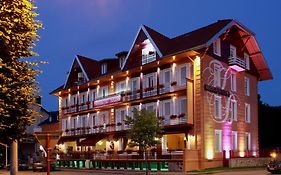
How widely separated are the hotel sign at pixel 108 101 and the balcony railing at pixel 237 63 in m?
13.8

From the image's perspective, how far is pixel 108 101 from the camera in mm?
58719

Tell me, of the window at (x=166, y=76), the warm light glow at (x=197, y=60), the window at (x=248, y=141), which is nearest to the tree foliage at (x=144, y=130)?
the warm light glow at (x=197, y=60)

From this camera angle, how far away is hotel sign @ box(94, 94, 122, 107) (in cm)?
5694

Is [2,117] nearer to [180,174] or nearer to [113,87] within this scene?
[180,174]

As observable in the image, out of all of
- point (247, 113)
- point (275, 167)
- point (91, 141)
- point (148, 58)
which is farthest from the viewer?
point (91, 141)

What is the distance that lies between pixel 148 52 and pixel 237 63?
31.2ft

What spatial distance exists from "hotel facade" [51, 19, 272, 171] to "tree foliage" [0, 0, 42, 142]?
32.6m

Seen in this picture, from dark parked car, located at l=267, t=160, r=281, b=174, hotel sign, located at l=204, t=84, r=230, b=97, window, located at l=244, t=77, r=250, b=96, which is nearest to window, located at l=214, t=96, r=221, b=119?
hotel sign, located at l=204, t=84, r=230, b=97

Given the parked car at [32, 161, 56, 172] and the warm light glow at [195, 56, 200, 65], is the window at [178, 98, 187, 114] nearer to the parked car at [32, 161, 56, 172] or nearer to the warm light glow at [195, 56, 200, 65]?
the warm light glow at [195, 56, 200, 65]

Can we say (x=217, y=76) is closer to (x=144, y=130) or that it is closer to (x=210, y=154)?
(x=210, y=154)

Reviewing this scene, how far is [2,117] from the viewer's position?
1144cm

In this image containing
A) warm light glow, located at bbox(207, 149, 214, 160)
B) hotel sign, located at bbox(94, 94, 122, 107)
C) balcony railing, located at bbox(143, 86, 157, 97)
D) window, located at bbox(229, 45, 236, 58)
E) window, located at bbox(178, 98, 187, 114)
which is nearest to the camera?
warm light glow, located at bbox(207, 149, 214, 160)

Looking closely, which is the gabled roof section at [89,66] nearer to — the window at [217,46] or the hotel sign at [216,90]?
the window at [217,46]

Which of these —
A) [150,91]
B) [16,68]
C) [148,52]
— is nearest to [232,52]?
[148,52]
